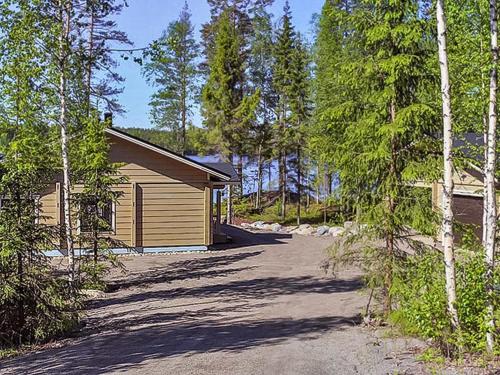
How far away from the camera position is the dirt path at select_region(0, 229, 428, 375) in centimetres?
609

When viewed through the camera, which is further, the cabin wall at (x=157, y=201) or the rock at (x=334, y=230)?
the rock at (x=334, y=230)

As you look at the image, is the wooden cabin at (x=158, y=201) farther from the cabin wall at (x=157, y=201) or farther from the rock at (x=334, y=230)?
the rock at (x=334, y=230)

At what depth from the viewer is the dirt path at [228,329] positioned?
6.09m

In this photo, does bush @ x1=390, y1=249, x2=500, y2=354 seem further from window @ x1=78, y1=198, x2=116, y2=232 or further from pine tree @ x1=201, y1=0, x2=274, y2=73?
pine tree @ x1=201, y1=0, x2=274, y2=73

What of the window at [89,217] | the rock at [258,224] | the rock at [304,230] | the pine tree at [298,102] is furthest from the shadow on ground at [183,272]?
the pine tree at [298,102]

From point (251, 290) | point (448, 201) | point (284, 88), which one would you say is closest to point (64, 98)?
point (251, 290)

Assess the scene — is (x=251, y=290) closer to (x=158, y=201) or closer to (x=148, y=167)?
(x=158, y=201)

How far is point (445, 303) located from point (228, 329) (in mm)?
3539

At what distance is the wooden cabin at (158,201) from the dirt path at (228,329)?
322cm

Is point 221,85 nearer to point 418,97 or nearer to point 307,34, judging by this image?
point 307,34

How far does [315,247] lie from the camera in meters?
19.4

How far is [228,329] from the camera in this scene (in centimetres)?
809

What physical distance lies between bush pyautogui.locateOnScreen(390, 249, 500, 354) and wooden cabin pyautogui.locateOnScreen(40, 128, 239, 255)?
12079mm

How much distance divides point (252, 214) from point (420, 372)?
27.6 meters
